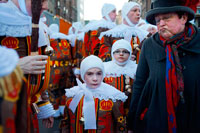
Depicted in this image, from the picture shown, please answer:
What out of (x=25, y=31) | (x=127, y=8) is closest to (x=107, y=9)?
(x=127, y=8)

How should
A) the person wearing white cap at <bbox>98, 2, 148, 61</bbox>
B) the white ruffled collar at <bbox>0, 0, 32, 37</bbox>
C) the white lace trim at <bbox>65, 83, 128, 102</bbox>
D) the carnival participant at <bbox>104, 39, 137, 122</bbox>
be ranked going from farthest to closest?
the person wearing white cap at <bbox>98, 2, 148, 61</bbox> < the carnival participant at <bbox>104, 39, 137, 122</bbox> < the white lace trim at <bbox>65, 83, 128, 102</bbox> < the white ruffled collar at <bbox>0, 0, 32, 37</bbox>

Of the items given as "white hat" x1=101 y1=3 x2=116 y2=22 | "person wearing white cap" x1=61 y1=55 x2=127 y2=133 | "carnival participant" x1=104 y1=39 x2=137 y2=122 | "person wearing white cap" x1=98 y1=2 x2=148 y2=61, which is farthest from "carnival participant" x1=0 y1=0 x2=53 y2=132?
"white hat" x1=101 y1=3 x2=116 y2=22

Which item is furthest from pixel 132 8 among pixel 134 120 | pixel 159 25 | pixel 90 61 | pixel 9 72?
pixel 9 72

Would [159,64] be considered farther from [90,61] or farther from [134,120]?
[90,61]

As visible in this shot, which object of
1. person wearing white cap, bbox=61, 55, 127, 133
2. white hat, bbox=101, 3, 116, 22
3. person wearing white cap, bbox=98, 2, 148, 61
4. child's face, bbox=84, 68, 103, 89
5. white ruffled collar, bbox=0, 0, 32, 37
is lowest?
person wearing white cap, bbox=61, 55, 127, 133

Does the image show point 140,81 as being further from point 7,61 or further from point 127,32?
point 127,32

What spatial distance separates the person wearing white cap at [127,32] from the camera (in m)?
4.38

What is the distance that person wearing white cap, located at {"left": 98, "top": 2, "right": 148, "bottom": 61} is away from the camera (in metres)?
4.38

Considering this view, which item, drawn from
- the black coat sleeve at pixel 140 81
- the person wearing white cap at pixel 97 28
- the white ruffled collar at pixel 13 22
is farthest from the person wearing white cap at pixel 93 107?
the person wearing white cap at pixel 97 28

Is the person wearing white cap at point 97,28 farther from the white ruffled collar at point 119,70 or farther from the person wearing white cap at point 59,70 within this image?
the white ruffled collar at point 119,70

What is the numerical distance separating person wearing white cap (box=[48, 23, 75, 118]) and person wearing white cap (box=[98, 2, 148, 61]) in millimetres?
1365

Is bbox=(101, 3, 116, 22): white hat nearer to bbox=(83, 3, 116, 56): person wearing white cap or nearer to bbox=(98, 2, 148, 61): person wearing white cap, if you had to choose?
bbox=(83, 3, 116, 56): person wearing white cap

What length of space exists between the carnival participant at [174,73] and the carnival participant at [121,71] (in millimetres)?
1240

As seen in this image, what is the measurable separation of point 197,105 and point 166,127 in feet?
1.21
